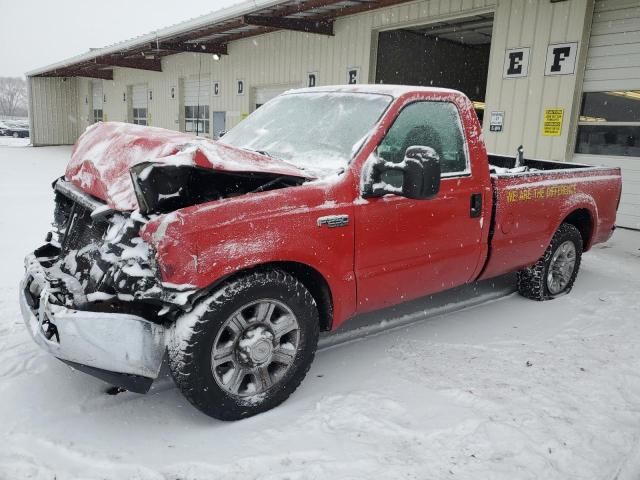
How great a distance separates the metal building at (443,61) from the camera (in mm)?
8125

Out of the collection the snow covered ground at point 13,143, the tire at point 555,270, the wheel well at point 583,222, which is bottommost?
the snow covered ground at point 13,143

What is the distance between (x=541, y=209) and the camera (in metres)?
4.55

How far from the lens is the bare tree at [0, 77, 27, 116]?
387 feet

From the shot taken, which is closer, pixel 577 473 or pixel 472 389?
pixel 577 473

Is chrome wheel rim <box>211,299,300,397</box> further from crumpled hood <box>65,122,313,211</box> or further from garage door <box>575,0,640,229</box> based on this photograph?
garage door <box>575,0,640,229</box>

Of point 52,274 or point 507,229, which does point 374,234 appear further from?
point 52,274

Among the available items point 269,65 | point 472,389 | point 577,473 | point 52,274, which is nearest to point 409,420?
point 472,389

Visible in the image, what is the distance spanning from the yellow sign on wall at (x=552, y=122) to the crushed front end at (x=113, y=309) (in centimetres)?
769

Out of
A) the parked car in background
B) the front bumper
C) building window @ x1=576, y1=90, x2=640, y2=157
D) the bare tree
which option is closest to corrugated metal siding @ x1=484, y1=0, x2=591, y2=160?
building window @ x1=576, y1=90, x2=640, y2=157

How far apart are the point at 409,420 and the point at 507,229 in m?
1.99

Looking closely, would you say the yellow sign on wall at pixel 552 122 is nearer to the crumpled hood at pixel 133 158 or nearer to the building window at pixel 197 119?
the crumpled hood at pixel 133 158

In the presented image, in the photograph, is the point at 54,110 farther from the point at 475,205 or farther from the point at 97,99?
the point at 475,205

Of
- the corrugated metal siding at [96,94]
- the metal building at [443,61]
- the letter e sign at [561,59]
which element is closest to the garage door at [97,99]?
the corrugated metal siding at [96,94]

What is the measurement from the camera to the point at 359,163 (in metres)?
3.19
